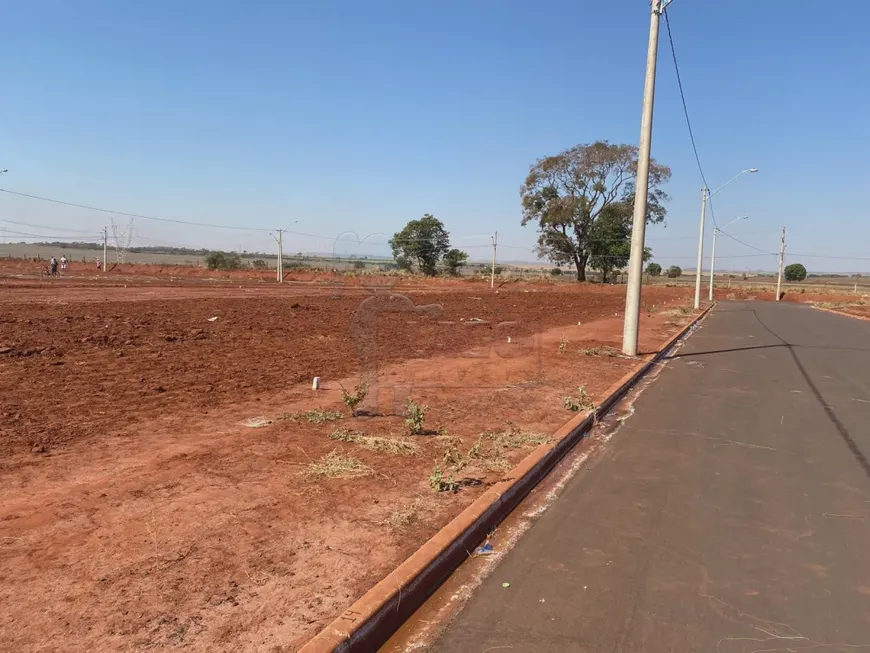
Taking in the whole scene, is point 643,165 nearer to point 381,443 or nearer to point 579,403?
point 579,403

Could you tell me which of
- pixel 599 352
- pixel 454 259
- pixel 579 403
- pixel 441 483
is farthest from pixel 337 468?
pixel 454 259

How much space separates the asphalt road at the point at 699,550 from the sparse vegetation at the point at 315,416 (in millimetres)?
2885

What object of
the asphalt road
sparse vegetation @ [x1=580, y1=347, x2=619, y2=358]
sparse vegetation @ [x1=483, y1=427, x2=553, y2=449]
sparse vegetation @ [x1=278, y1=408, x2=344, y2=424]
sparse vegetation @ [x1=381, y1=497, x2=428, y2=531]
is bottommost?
the asphalt road

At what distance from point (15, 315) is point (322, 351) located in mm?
10737

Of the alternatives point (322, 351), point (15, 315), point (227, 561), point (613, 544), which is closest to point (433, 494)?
point (613, 544)

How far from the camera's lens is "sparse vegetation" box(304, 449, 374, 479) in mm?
4887

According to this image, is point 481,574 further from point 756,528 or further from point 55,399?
point 55,399

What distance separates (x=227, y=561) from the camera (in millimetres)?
3426

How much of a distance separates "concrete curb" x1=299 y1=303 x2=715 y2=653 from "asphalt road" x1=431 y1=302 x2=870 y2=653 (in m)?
0.28

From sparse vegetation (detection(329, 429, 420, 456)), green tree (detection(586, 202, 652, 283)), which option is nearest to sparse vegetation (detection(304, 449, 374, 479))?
sparse vegetation (detection(329, 429, 420, 456))

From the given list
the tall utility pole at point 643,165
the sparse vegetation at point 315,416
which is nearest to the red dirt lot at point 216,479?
the sparse vegetation at point 315,416

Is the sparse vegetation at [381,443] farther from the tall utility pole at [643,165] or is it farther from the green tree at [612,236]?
the green tree at [612,236]

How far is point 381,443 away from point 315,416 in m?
1.32

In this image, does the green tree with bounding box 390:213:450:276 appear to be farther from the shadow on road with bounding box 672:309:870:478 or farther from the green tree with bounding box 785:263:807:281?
the green tree with bounding box 785:263:807:281
